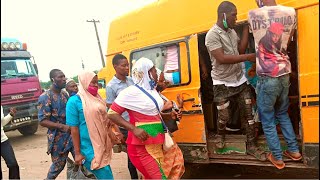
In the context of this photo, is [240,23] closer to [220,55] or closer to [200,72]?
[220,55]

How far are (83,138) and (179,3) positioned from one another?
2167 mm

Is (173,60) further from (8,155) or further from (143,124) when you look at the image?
(8,155)

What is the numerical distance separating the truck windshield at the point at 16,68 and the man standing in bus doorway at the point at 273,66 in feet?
28.4

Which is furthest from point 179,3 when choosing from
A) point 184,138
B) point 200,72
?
point 184,138

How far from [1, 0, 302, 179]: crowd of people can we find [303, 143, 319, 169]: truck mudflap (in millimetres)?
81

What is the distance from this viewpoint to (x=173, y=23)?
4.51 metres

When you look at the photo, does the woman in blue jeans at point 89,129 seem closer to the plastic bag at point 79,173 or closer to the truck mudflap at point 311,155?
the plastic bag at point 79,173

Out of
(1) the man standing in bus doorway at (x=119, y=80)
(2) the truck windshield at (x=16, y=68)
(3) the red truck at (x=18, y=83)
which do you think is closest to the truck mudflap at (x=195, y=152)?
(1) the man standing in bus doorway at (x=119, y=80)

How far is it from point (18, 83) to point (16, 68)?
501 millimetres

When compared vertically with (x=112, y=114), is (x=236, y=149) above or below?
below

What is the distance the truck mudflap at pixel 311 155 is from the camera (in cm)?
334

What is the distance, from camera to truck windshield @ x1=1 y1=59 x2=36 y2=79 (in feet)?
33.4

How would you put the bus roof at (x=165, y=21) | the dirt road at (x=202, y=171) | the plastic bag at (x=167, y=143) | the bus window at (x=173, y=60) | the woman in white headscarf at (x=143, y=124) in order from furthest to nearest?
the dirt road at (x=202, y=171) < the bus window at (x=173, y=60) < the bus roof at (x=165, y=21) < the plastic bag at (x=167, y=143) < the woman in white headscarf at (x=143, y=124)

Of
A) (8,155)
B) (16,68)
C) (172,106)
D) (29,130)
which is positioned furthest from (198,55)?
(29,130)
